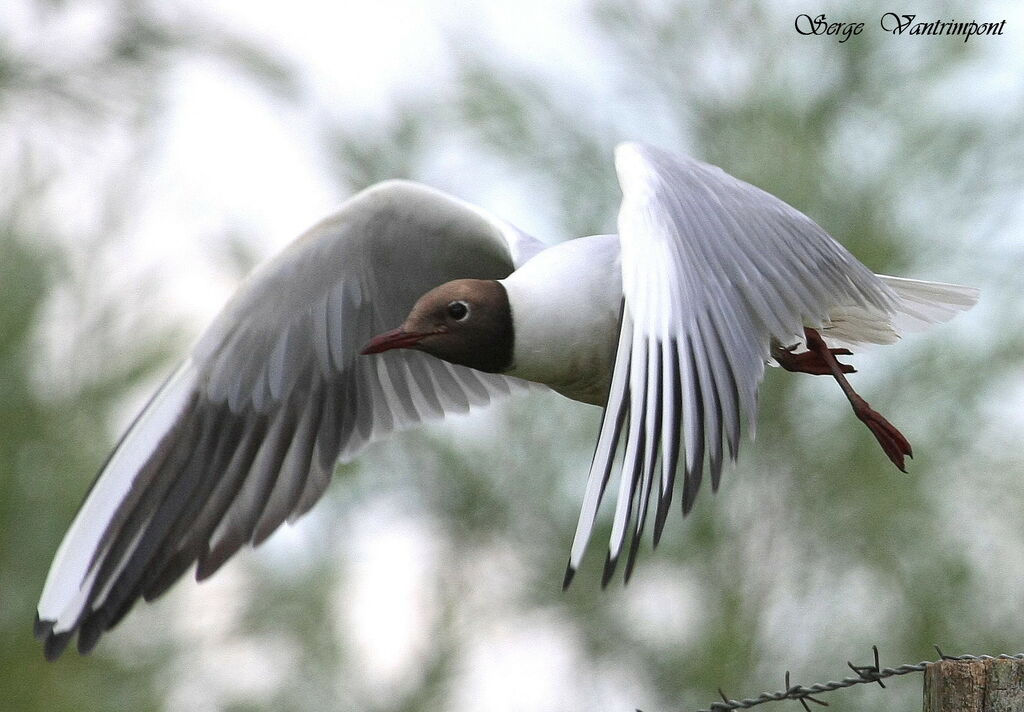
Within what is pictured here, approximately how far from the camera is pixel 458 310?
2596 millimetres

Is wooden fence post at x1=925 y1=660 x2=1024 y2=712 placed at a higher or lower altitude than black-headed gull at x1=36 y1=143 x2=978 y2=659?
lower

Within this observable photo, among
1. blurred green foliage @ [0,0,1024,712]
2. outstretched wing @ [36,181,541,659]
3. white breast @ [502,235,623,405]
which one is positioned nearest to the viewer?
white breast @ [502,235,623,405]

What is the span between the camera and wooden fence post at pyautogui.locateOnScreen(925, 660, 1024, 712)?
1642 millimetres

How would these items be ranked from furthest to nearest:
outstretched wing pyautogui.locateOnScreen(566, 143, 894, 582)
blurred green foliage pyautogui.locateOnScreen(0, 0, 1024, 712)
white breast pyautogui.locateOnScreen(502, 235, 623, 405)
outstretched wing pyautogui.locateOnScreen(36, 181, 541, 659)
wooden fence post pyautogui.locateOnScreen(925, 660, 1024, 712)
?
blurred green foliage pyautogui.locateOnScreen(0, 0, 1024, 712) < outstretched wing pyautogui.locateOnScreen(36, 181, 541, 659) < white breast pyautogui.locateOnScreen(502, 235, 623, 405) < outstretched wing pyautogui.locateOnScreen(566, 143, 894, 582) < wooden fence post pyautogui.locateOnScreen(925, 660, 1024, 712)

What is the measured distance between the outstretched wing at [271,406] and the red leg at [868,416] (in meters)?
0.53

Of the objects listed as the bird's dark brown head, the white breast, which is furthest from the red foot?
the bird's dark brown head

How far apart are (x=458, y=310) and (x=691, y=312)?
59 cm

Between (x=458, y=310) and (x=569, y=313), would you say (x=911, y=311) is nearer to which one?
(x=569, y=313)

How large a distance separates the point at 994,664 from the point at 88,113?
4.40 meters

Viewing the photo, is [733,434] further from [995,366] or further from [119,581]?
[995,366]

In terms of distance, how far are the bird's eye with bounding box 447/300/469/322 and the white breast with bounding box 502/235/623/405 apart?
0.08 metres

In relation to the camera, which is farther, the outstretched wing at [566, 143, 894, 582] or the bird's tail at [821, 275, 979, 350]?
the bird's tail at [821, 275, 979, 350]

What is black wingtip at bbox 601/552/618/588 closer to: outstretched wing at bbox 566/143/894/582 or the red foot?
outstretched wing at bbox 566/143/894/582

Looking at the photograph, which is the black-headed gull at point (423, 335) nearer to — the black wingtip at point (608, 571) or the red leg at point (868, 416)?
the red leg at point (868, 416)
